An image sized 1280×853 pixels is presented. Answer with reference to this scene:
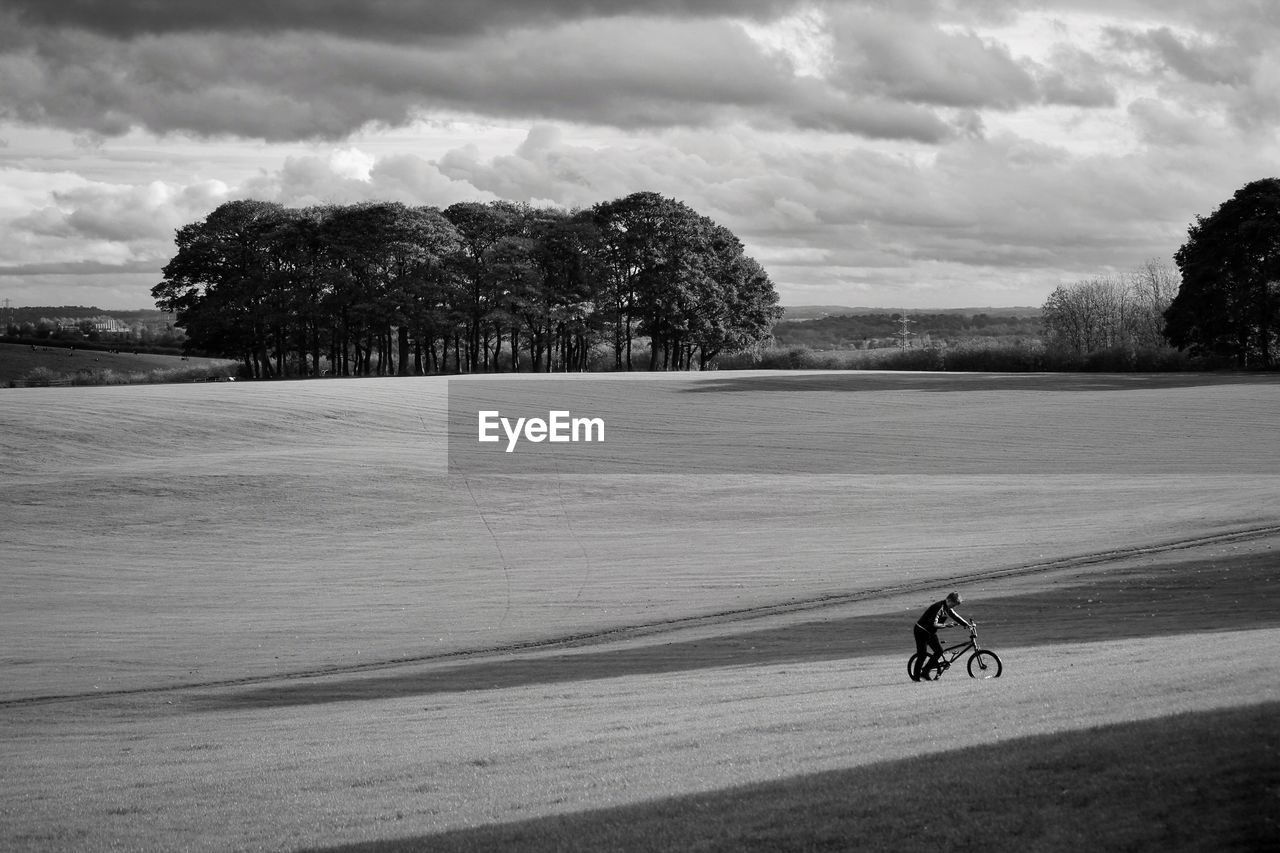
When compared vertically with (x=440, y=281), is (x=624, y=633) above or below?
below

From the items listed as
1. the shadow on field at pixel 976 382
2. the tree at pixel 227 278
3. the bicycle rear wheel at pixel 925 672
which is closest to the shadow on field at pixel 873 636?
the bicycle rear wheel at pixel 925 672

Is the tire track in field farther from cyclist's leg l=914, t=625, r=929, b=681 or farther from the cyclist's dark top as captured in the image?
the cyclist's dark top

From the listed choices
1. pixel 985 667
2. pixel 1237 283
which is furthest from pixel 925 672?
pixel 1237 283

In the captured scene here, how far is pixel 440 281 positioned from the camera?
10144cm

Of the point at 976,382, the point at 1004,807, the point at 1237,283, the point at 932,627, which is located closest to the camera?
the point at 1004,807

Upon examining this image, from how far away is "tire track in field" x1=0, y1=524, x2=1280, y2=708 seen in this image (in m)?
21.9

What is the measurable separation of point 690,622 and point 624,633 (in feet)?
4.96

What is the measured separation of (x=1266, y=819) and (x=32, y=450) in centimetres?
4763

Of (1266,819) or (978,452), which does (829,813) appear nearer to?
(1266,819)

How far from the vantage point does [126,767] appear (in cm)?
1554

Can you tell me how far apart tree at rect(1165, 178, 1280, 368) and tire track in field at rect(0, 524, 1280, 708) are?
66.8 m

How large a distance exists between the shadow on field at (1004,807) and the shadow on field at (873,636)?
7.89 m

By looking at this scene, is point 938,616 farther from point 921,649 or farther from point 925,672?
point 925,672

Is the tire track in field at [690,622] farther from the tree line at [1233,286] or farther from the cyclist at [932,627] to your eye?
the tree line at [1233,286]
